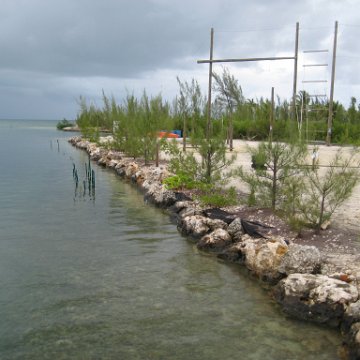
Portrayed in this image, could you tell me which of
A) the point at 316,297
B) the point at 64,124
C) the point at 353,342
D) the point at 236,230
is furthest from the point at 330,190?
the point at 64,124

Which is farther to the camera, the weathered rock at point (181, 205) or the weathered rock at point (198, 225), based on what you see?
the weathered rock at point (181, 205)

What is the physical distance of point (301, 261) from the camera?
644 cm

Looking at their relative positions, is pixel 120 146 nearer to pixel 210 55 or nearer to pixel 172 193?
pixel 210 55

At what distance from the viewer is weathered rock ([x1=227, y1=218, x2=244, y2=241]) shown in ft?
27.1

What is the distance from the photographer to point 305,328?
5.43 metres

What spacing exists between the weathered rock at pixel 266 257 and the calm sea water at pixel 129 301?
0.26 metres

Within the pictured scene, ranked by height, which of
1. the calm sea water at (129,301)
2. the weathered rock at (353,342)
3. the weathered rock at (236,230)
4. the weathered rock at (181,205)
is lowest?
the calm sea water at (129,301)

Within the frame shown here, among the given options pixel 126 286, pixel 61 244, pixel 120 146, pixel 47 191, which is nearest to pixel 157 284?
pixel 126 286

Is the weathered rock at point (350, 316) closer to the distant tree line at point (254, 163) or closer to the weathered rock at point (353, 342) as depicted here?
the weathered rock at point (353, 342)

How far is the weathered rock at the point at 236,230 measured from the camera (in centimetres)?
825

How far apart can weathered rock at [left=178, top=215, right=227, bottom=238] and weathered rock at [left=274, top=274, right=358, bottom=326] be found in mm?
3077

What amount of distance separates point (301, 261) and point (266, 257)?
67 cm

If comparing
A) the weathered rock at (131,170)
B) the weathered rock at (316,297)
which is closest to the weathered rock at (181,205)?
the weathered rock at (316,297)

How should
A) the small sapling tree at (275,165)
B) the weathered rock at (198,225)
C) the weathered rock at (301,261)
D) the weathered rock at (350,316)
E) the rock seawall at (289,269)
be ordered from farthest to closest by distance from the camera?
the small sapling tree at (275,165) < the weathered rock at (198,225) < the weathered rock at (301,261) < the rock seawall at (289,269) < the weathered rock at (350,316)
